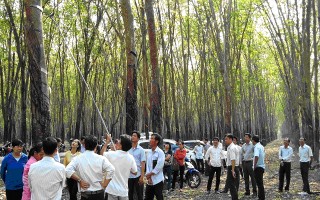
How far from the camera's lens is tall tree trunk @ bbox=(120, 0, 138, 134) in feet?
38.1

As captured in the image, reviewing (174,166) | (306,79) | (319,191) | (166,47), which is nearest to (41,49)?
(174,166)

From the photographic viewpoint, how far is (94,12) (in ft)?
80.5

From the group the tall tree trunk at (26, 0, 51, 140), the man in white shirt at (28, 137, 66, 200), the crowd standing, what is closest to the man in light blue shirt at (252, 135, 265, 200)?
the crowd standing

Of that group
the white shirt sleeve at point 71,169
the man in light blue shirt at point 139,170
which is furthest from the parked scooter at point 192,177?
the white shirt sleeve at point 71,169

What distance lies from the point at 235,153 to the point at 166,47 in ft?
55.1

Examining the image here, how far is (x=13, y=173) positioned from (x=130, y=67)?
221 inches

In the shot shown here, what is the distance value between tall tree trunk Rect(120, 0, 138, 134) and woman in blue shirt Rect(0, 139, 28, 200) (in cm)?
486

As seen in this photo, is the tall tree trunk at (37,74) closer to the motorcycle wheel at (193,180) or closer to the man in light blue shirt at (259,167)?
the man in light blue shirt at (259,167)

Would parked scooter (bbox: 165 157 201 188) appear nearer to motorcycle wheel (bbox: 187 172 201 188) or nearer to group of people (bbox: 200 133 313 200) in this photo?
motorcycle wheel (bbox: 187 172 201 188)

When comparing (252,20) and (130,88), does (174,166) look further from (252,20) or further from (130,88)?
(252,20)

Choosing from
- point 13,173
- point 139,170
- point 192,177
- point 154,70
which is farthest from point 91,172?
point 192,177

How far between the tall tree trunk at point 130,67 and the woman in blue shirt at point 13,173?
16.0 ft

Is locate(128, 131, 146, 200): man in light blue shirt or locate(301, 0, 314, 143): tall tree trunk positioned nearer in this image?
locate(128, 131, 146, 200): man in light blue shirt

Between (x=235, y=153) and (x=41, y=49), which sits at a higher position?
(x=41, y=49)
